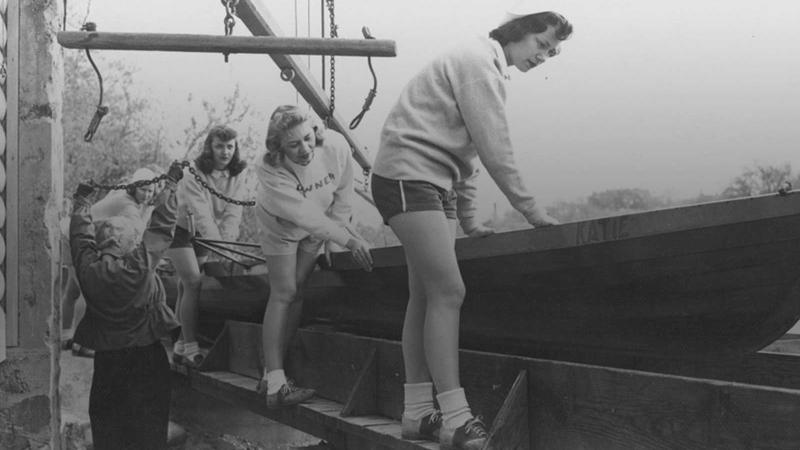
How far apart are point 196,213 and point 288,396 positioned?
1899 mm

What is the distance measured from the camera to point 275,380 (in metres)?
4.07

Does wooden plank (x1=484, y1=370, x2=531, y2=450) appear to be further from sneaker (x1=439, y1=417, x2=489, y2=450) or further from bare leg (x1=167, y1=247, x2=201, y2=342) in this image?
bare leg (x1=167, y1=247, x2=201, y2=342)

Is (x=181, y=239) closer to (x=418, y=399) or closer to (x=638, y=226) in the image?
(x=418, y=399)

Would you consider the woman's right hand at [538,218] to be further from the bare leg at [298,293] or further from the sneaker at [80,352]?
the sneaker at [80,352]

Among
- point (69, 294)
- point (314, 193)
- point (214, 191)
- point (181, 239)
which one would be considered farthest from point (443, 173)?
point (69, 294)

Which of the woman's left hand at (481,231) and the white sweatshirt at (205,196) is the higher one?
the white sweatshirt at (205,196)

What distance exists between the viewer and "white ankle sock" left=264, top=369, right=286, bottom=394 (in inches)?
160

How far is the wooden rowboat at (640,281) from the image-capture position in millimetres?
2754

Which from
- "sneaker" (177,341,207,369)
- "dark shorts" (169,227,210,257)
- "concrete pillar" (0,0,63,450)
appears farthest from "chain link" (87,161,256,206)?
"sneaker" (177,341,207,369)

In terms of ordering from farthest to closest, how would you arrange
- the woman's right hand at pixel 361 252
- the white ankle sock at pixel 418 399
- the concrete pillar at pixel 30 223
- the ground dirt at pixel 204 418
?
the ground dirt at pixel 204 418, the concrete pillar at pixel 30 223, the woman's right hand at pixel 361 252, the white ankle sock at pixel 418 399

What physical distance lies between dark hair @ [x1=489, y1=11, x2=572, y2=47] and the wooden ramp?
972 mm

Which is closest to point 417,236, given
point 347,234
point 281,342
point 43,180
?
point 347,234

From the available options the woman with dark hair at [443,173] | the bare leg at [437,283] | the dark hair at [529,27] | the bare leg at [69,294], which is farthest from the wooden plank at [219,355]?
the dark hair at [529,27]

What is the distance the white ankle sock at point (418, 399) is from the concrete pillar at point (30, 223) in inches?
73.5
